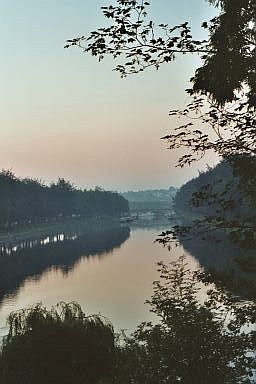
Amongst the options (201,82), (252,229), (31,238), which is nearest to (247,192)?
(252,229)

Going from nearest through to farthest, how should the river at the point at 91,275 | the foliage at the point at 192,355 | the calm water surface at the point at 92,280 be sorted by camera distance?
1. the foliage at the point at 192,355
2. the calm water surface at the point at 92,280
3. the river at the point at 91,275

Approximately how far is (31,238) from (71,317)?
12334 centimetres

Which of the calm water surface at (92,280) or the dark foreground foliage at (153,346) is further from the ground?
the dark foreground foliage at (153,346)

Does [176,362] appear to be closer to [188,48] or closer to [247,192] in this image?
[247,192]

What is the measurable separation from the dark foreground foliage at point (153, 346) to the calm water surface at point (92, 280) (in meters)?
15.9

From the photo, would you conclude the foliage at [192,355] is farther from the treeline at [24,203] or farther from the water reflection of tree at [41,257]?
the treeline at [24,203]

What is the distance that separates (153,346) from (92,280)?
5342cm

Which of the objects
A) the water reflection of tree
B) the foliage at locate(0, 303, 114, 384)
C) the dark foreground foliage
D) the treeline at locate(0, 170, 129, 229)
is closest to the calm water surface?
the water reflection of tree

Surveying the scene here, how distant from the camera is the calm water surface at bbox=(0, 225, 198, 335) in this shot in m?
46.6

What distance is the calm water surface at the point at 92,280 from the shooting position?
46603mm

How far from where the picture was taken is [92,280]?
223 ft

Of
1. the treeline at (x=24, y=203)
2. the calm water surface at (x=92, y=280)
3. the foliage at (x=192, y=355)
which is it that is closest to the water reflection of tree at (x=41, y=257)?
the calm water surface at (x=92, y=280)

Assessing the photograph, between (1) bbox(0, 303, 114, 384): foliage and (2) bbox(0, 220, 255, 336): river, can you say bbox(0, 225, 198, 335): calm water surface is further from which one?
(1) bbox(0, 303, 114, 384): foliage

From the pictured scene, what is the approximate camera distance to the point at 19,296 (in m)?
56.0
